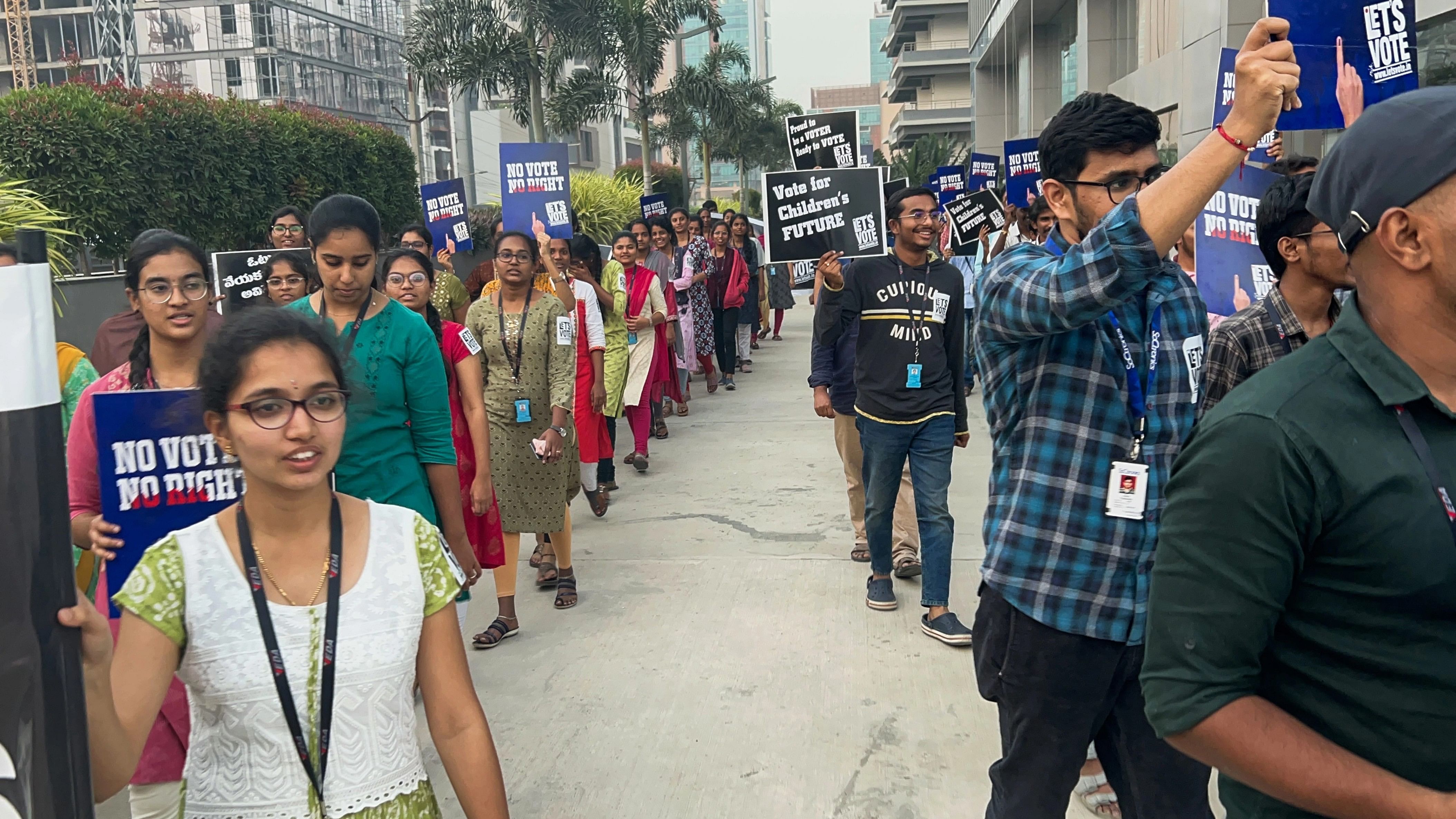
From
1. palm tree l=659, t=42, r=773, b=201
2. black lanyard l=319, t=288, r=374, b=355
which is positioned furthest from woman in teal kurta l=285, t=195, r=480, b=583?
palm tree l=659, t=42, r=773, b=201

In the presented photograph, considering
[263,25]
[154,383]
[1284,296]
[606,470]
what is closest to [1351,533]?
[1284,296]

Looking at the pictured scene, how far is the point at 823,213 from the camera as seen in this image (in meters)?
5.53

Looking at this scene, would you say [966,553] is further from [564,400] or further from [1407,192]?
[1407,192]

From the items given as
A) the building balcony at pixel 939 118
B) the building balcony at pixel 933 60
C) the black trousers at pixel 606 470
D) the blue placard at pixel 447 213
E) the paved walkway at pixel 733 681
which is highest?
the building balcony at pixel 933 60

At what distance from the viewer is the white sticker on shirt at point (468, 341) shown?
4977 mm

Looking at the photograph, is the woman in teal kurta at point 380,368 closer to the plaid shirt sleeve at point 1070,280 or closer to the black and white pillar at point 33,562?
the plaid shirt sleeve at point 1070,280

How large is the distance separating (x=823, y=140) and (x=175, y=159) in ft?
32.4

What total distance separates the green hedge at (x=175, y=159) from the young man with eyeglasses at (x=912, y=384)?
9.10m

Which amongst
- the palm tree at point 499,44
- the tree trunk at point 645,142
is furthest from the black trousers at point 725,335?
the tree trunk at point 645,142

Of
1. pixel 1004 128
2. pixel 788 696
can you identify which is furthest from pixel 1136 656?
pixel 1004 128

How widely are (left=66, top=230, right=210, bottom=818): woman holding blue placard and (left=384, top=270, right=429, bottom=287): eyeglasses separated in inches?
46.2

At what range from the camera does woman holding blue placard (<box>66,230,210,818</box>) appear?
2.92 m

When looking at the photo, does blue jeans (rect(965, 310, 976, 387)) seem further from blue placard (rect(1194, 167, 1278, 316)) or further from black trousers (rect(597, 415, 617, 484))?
blue placard (rect(1194, 167, 1278, 316))

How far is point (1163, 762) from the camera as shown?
254 centimetres
